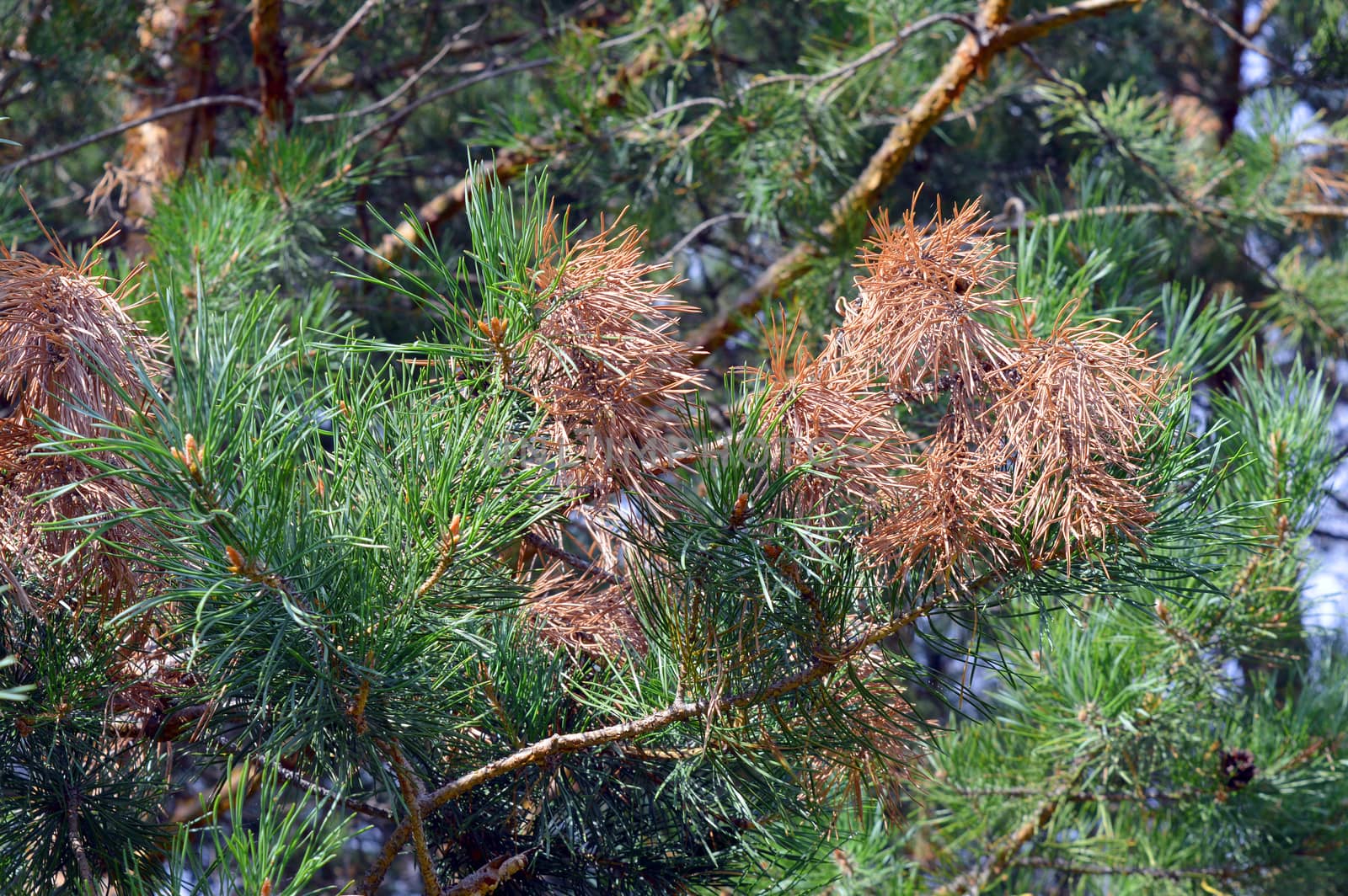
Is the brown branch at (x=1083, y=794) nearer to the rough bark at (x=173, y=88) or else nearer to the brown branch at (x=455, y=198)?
the brown branch at (x=455, y=198)

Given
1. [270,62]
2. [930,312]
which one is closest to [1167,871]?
[930,312]

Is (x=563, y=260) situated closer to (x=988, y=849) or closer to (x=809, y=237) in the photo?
(x=809, y=237)

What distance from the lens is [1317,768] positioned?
4.23 feet

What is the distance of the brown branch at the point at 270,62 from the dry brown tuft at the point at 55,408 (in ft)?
3.48

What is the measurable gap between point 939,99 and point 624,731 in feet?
3.64

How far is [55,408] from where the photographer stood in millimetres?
614

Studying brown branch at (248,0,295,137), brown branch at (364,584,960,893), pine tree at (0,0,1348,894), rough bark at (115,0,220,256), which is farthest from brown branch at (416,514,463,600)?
rough bark at (115,0,220,256)

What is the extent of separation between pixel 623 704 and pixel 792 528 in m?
0.19

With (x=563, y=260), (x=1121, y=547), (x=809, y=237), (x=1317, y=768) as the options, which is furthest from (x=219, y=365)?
(x=1317, y=768)

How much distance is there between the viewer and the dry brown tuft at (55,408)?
0.59 meters

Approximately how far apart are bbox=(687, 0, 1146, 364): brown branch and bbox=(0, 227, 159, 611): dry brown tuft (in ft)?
2.93

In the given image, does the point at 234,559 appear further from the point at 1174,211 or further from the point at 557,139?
the point at 1174,211

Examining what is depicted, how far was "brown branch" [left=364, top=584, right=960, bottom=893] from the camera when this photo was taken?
2.03ft

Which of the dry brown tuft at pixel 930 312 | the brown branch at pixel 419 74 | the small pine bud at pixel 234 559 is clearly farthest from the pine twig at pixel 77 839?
the brown branch at pixel 419 74
